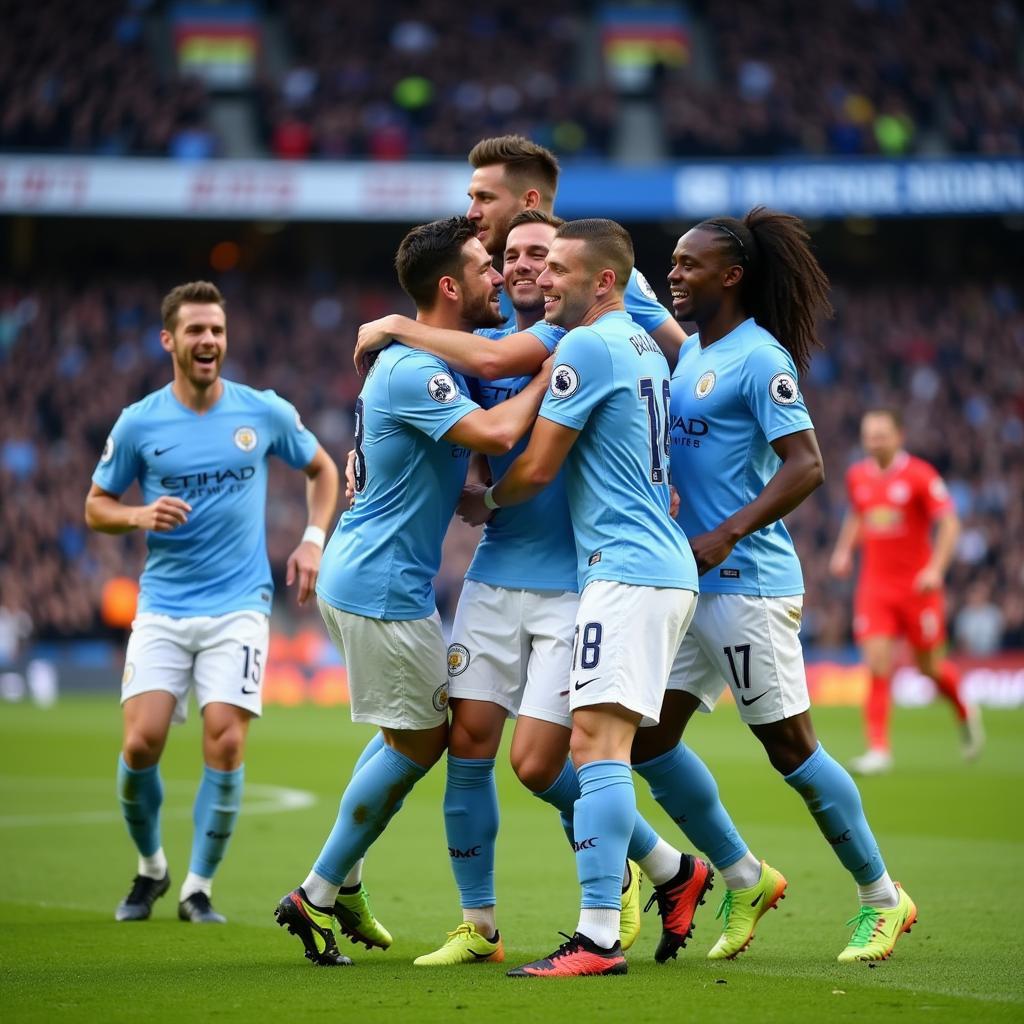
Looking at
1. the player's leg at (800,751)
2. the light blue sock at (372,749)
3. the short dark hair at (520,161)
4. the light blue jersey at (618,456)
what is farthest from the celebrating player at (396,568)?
the player's leg at (800,751)

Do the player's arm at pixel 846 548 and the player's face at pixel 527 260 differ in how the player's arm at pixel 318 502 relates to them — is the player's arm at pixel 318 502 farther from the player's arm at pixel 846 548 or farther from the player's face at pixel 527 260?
the player's arm at pixel 846 548

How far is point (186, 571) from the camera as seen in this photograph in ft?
24.9

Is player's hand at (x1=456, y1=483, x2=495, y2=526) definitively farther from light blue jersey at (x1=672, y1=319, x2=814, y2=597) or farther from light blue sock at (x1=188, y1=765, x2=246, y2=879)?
light blue sock at (x1=188, y1=765, x2=246, y2=879)

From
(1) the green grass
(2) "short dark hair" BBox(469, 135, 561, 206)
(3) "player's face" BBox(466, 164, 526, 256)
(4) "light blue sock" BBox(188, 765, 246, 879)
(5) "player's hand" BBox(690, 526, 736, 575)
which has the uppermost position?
(2) "short dark hair" BBox(469, 135, 561, 206)

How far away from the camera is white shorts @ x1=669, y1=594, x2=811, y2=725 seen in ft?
18.8

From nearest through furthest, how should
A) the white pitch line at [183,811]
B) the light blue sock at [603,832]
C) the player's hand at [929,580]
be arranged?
the light blue sock at [603,832], the white pitch line at [183,811], the player's hand at [929,580]

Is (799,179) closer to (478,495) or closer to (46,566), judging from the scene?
(46,566)

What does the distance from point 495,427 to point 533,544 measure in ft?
1.79

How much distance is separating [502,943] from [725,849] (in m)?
0.92

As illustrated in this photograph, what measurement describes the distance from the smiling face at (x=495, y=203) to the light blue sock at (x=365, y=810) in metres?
2.14

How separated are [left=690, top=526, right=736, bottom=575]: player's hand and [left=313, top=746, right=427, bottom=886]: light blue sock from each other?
124cm

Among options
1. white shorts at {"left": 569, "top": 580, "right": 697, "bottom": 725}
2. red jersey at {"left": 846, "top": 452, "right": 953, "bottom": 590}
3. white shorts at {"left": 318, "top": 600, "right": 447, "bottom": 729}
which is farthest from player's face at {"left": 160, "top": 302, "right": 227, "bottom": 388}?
red jersey at {"left": 846, "top": 452, "right": 953, "bottom": 590}

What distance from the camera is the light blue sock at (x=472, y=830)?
5.81 m

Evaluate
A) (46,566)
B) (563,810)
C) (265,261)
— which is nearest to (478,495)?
(563,810)
